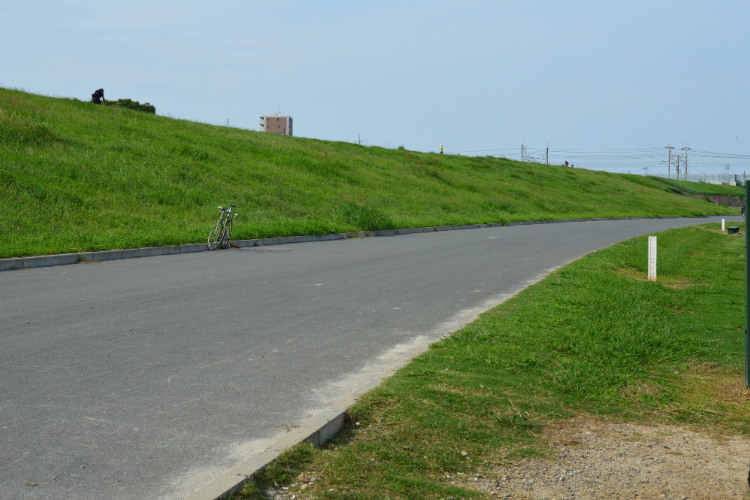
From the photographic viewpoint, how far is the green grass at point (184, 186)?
19.6m

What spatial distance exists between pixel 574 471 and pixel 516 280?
8966 mm

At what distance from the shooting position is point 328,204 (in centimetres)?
3183

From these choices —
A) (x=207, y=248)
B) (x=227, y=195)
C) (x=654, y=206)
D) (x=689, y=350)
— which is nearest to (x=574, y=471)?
(x=689, y=350)

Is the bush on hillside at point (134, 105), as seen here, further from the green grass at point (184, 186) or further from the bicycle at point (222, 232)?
the bicycle at point (222, 232)

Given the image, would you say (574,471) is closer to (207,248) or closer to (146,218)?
(207,248)

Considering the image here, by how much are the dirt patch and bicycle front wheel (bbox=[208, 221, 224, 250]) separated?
1451cm

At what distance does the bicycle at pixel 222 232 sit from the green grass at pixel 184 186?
0.54 meters

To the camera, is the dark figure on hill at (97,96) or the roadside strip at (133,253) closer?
the roadside strip at (133,253)

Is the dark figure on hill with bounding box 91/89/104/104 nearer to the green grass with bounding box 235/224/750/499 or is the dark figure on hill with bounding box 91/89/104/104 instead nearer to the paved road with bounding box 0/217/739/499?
the paved road with bounding box 0/217/739/499

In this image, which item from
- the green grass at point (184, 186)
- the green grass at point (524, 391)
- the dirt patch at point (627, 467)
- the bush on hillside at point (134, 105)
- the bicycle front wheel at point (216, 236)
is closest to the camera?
the dirt patch at point (627, 467)

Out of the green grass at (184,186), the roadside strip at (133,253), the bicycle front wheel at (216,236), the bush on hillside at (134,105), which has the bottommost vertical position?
the roadside strip at (133,253)

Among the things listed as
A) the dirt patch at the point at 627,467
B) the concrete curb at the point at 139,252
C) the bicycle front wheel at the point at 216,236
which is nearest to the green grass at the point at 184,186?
the concrete curb at the point at 139,252

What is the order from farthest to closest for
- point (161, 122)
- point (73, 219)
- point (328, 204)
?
point (161, 122) < point (328, 204) < point (73, 219)

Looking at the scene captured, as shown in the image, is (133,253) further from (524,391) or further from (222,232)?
(524,391)
